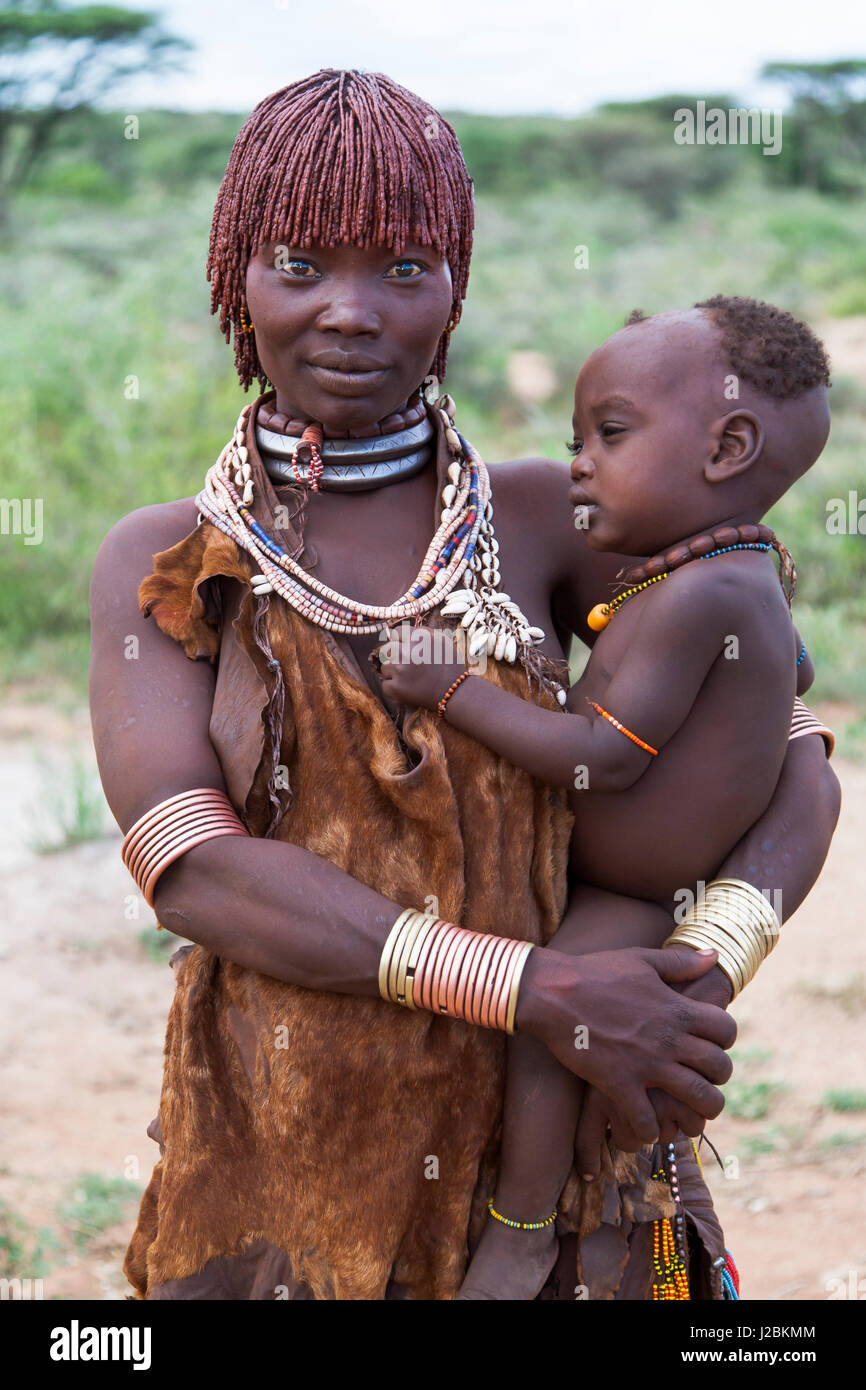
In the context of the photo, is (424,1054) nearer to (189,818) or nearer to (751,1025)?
(189,818)

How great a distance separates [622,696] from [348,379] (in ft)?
1.81

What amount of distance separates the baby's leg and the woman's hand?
3.5 inches

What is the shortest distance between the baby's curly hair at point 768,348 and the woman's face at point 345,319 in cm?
30

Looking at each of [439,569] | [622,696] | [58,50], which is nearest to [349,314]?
[439,569]

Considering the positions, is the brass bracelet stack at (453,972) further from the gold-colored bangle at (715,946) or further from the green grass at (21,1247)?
the green grass at (21,1247)

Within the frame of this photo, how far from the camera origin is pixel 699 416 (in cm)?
199

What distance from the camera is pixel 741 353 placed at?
198cm

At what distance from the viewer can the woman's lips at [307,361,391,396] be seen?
1.96 metres

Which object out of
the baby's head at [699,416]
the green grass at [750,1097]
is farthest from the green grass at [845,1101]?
the baby's head at [699,416]

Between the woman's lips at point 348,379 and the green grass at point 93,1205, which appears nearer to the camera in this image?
the woman's lips at point 348,379

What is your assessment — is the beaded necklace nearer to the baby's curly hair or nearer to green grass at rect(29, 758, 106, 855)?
the baby's curly hair

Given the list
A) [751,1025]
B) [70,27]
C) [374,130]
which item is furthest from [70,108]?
[374,130]

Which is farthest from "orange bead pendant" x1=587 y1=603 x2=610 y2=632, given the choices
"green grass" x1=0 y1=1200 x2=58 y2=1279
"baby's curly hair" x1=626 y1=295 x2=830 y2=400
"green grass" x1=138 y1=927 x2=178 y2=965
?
"green grass" x1=138 y1=927 x2=178 y2=965

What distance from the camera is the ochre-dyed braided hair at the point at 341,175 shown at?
6.27 feet
